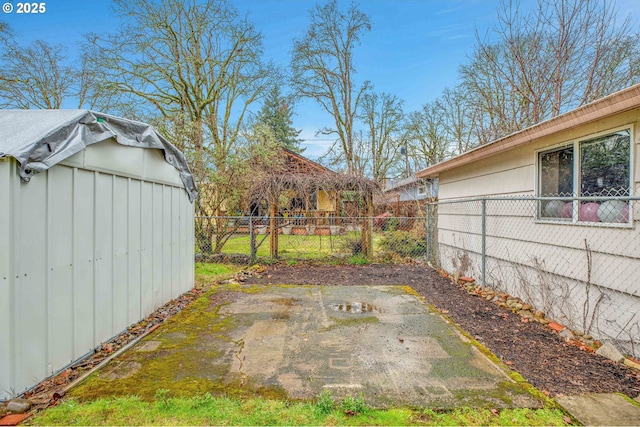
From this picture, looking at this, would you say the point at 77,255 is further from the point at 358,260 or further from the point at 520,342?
the point at 358,260

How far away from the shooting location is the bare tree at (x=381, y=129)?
676 inches

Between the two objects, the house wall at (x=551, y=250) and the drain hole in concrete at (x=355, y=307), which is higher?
the house wall at (x=551, y=250)

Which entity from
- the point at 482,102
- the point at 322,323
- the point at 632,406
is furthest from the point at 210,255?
the point at 482,102

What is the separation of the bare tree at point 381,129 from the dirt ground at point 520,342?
442 inches

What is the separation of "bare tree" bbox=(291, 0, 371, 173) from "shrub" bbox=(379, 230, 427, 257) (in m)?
7.10

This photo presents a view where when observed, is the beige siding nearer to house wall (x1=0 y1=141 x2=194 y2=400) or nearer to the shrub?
the shrub

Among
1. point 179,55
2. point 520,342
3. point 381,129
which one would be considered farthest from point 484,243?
point 381,129

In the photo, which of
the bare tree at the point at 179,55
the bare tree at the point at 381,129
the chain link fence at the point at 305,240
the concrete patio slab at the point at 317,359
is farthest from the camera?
the bare tree at the point at 381,129

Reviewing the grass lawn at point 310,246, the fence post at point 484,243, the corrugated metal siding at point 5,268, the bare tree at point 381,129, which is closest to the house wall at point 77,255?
the corrugated metal siding at point 5,268

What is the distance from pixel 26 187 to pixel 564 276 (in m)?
5.74

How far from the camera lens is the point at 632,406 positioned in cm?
229

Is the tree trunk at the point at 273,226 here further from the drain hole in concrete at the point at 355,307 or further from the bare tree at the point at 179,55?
the drain hole in concrete at the point at 355,307

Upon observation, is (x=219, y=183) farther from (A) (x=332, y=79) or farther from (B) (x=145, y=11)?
(A) (x=332, y=79)

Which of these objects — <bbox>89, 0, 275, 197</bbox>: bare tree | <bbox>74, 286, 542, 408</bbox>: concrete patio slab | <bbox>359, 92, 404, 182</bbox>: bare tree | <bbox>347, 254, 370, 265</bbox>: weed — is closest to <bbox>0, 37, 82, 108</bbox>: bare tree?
<bbox>89, 0, 275, 197</bbox>: bare tree
